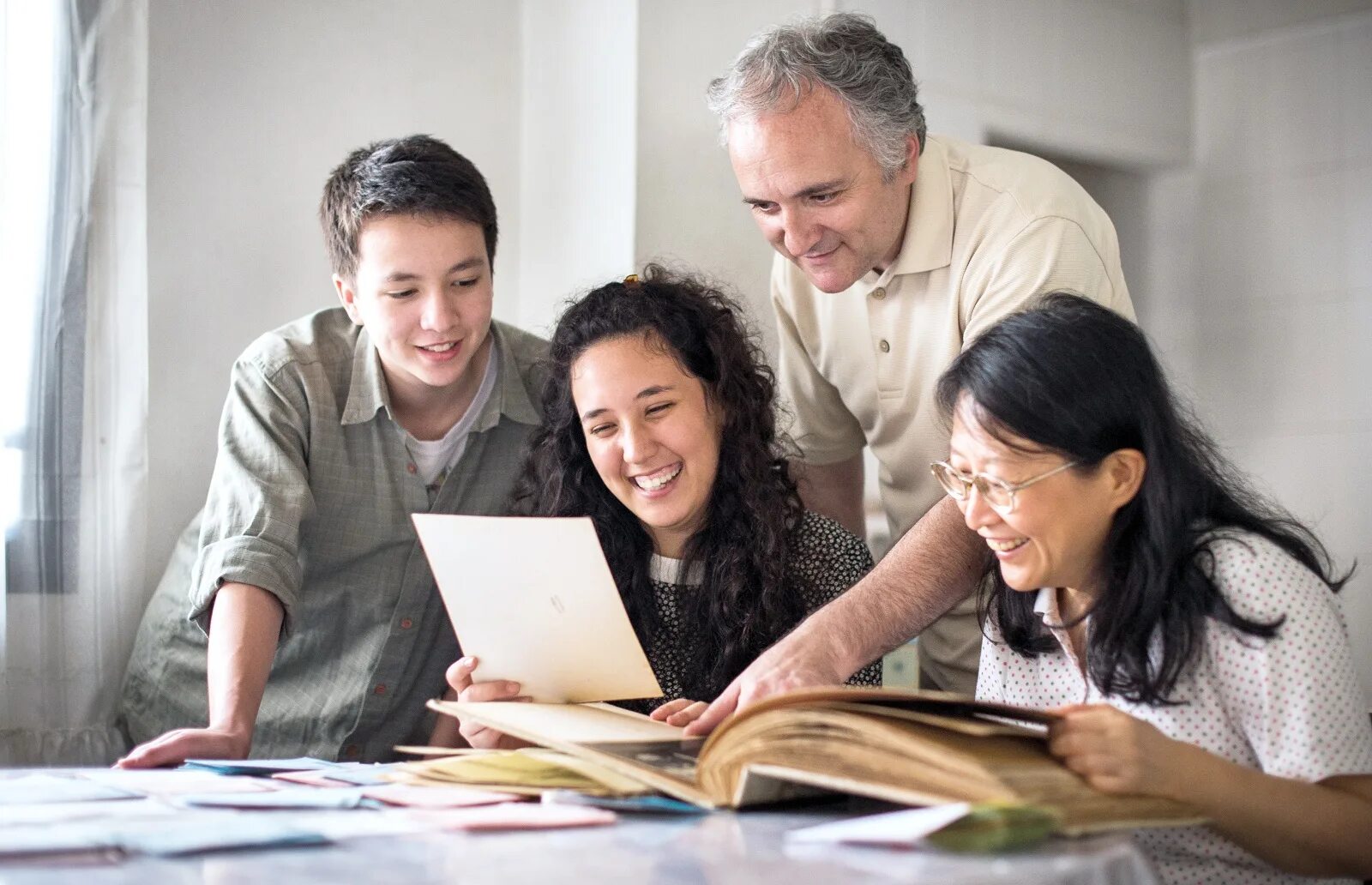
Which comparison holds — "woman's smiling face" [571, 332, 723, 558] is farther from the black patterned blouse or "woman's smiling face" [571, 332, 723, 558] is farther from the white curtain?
the white curtain

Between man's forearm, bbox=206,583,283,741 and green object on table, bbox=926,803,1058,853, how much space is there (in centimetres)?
93

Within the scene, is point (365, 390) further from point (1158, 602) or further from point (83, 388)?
point (1158, 602)

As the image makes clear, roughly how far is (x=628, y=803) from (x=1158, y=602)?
A: 0.45 metres

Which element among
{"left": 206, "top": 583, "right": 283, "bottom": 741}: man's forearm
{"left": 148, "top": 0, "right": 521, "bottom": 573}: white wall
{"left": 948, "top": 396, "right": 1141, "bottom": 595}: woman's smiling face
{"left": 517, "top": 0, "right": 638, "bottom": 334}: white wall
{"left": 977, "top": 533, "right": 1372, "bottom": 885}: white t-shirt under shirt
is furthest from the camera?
{"left": 517, "top": 0, "right": 638, "bottom": 334}: white wall

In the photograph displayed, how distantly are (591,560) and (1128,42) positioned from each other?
7.75 ft

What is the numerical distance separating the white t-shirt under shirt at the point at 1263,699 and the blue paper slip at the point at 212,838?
2.04 ft

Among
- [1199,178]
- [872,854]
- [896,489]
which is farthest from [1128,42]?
[872,854]

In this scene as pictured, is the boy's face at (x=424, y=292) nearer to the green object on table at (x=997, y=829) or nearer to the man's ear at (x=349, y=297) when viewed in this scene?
the man's ear at (x=349, y=297)

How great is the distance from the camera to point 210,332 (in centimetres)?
229

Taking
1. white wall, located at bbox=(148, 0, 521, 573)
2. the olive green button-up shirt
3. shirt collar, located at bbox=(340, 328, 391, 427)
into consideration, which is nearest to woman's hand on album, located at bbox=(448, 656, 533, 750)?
the olive green button-up shirt

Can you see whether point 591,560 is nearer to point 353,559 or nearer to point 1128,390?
point 1128,390

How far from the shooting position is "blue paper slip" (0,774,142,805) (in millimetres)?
953

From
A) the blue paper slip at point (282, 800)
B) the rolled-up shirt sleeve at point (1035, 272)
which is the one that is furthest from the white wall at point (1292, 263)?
the blue paper slip at point (282, 800)

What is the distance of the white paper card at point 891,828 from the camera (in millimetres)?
722
